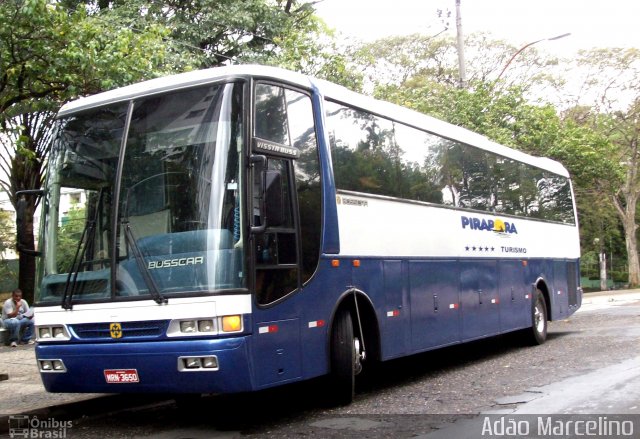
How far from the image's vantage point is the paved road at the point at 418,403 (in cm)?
750

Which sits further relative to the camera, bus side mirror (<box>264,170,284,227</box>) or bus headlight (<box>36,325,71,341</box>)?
bus headlight (<box>36,325,71,341</box>)

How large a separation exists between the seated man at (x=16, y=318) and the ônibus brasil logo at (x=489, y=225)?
32.3ft

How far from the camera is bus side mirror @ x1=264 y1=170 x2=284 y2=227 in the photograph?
7.15 m

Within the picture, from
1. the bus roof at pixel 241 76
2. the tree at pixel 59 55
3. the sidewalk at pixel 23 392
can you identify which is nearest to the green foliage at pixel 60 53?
the tree at pixel 59 55

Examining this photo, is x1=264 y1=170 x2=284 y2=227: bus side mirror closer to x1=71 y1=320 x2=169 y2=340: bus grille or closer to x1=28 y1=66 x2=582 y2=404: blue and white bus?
x1=28 y1=66 x2=582 y2=404: blue and white bus

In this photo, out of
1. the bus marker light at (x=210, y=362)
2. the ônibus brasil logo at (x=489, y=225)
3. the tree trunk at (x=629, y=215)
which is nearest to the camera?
the bus marker light at (x=210, y=362)

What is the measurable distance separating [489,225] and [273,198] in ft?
21.2

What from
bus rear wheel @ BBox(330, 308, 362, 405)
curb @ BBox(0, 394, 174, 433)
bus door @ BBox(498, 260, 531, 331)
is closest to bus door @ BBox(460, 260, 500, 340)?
bus door @ BBox(498, 260, 531, 331)

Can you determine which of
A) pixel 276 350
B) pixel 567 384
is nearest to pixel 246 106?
pixel 276 350

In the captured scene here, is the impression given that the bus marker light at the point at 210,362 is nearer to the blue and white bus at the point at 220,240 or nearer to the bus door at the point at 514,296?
the blue and white bus at the point at 220,240

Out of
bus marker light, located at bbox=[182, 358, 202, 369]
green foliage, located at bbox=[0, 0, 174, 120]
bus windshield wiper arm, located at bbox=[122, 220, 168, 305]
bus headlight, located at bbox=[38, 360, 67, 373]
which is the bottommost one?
bus headlight, located at bbox=[38, 360, 67, 373]

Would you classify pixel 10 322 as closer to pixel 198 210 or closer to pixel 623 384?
pixel 198 210

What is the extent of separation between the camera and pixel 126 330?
7.12m

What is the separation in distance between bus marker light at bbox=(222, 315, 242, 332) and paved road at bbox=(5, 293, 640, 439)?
1210mm
